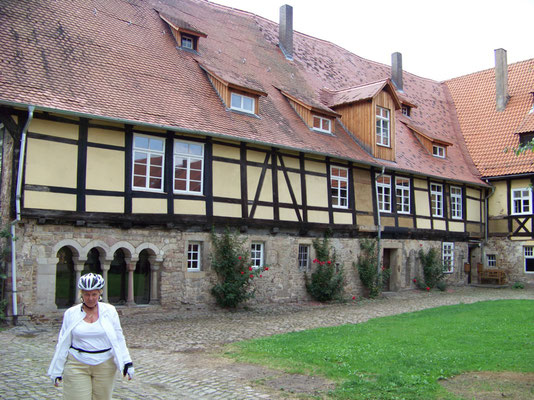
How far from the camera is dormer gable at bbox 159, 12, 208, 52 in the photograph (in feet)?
59.1

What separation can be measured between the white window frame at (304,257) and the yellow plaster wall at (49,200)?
25.9 feet

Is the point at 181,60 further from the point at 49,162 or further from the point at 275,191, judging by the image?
Result: the point at 49,162

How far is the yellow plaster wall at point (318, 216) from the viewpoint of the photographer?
→ 17.6 m

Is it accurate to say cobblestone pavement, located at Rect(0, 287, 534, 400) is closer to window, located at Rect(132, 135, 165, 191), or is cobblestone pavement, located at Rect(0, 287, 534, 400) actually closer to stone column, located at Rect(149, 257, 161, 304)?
stone column, located at Rect(149, 257, 161, 304)

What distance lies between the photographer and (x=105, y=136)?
518 inches

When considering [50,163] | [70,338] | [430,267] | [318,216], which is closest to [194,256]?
Result: [50,163]

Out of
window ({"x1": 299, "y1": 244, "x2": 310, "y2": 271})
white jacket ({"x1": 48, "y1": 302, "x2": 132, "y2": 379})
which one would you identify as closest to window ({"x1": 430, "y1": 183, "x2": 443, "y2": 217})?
window ({"x1": 299, "y1": 244, "x2": 310, "y2": 271})

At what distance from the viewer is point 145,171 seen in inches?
545

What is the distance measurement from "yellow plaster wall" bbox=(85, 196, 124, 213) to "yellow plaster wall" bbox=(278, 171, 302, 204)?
210 inches

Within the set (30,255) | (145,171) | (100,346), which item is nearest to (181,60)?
(145,171)

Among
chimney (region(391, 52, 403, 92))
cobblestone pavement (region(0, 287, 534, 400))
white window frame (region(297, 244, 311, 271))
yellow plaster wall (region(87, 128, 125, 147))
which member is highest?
chimney (region(391, 52, 403, 92))

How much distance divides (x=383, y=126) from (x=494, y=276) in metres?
9.67

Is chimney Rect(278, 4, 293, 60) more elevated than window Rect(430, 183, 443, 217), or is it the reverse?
chimney Rect(278, 4, 293, 60)

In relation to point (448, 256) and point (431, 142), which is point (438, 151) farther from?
point (448, 256)
